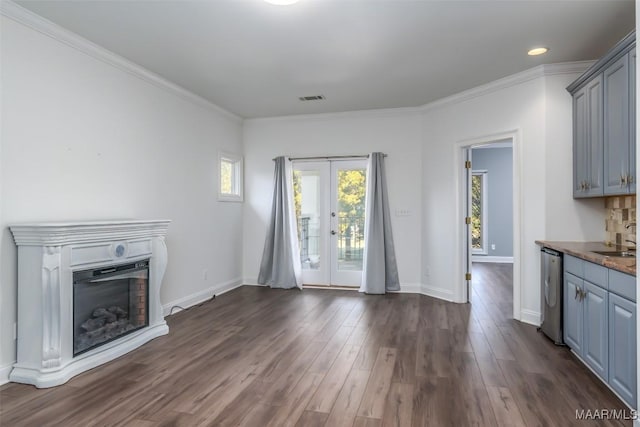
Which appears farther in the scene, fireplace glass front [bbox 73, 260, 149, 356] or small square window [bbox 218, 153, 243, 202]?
small square window [bbox 218, 153, 243, 202]

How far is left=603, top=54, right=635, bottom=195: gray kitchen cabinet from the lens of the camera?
276cm

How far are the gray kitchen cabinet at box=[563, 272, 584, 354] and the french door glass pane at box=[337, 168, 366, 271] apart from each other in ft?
9.76

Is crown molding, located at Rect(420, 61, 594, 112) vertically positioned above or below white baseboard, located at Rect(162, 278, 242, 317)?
above

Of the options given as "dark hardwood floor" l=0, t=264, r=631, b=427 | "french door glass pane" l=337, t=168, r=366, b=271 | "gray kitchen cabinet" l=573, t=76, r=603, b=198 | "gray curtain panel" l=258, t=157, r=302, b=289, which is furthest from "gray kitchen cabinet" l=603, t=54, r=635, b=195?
"gray curtain panel" l=258, t=157, r=302, b=289

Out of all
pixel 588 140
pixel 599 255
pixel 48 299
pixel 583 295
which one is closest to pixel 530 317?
pixel 583 295

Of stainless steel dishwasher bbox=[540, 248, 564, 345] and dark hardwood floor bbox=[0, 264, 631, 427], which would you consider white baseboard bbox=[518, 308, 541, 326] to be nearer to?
dark hardwood floor bbox=[0, 264, 631, 427]

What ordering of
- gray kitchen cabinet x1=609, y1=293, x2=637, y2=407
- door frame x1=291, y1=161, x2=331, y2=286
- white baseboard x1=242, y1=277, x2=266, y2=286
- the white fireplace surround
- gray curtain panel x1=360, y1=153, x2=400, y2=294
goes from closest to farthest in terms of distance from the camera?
1. gray kitchen cabinet x1=609, y1=293, x2=637, y2=407
2. the white fireplace surround
3. gray curtain panel x1=360, y1=153, x2=400, y2=294
4. door frame x1=291, y1=161, x2=331, y2=286
5. white baseboard x1=242, y1=277, x2=266, y2=286

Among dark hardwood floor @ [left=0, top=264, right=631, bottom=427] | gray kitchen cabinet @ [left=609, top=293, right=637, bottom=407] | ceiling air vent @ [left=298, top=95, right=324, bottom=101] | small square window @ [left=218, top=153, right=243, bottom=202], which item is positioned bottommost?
dark hardwood floor @ [left=0, top=264, right=631, bottom=427]

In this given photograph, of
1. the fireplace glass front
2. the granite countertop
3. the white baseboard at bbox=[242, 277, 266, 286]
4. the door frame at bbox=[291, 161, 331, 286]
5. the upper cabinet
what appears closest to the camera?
the granite countertop

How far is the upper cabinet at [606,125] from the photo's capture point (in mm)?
2725

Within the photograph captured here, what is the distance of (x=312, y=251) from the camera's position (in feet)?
19.5

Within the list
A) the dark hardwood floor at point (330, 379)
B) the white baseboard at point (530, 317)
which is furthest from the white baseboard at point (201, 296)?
the white baseboard at point (530, 317)

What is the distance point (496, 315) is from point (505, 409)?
2.25m

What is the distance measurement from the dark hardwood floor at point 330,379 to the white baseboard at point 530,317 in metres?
0.15
